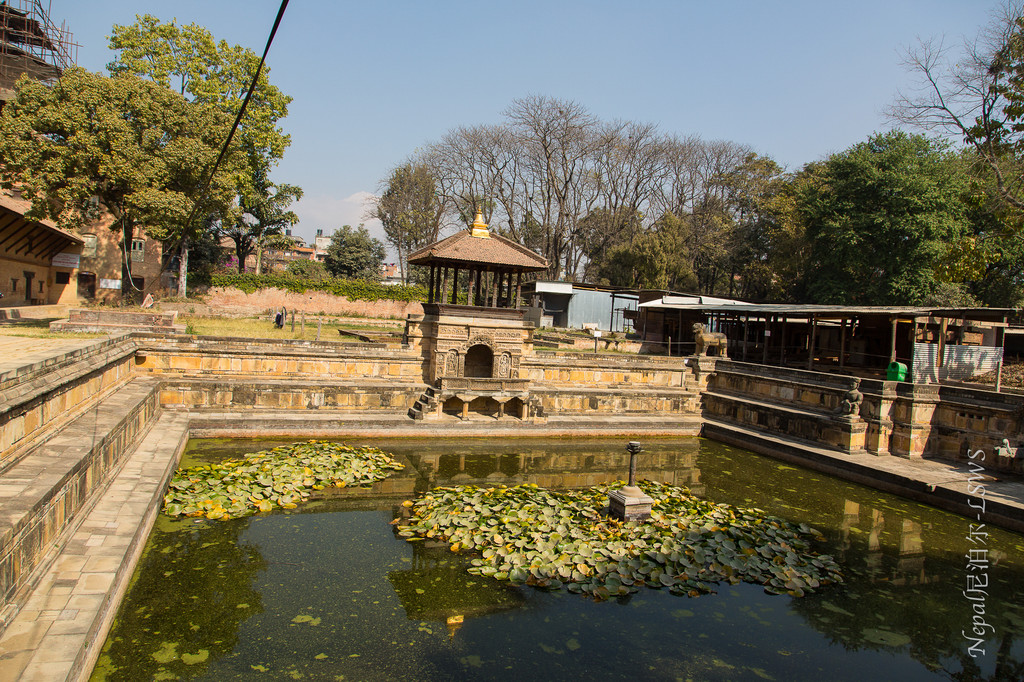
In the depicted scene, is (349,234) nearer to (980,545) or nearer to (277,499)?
(277,499)

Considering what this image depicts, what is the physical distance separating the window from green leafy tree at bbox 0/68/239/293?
7.75 metres

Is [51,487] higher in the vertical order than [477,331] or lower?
lower

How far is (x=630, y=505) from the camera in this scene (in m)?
9.62

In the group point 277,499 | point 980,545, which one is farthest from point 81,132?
point 980,545

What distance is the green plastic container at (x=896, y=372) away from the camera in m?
15.8

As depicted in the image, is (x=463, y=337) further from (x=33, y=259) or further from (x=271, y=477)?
(x=33, y=259)

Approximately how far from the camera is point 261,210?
122ft

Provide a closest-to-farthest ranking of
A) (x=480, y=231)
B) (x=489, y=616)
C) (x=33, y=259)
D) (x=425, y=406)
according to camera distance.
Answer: (x=489, y=616)
(x=425, y=406)
(x=480, y=231)
(x=33, y=259)

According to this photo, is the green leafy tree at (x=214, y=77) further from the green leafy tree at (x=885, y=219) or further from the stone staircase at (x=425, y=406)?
the green leafy tree at (x=885, y=219)

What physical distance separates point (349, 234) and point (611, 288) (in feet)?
72.5

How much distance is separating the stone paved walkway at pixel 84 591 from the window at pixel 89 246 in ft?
83.1

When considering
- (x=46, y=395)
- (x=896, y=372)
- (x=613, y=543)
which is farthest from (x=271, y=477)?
(x=896, y=372)

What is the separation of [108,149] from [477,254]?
1360cm

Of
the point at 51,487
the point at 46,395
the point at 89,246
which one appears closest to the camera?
the point at 51,487
